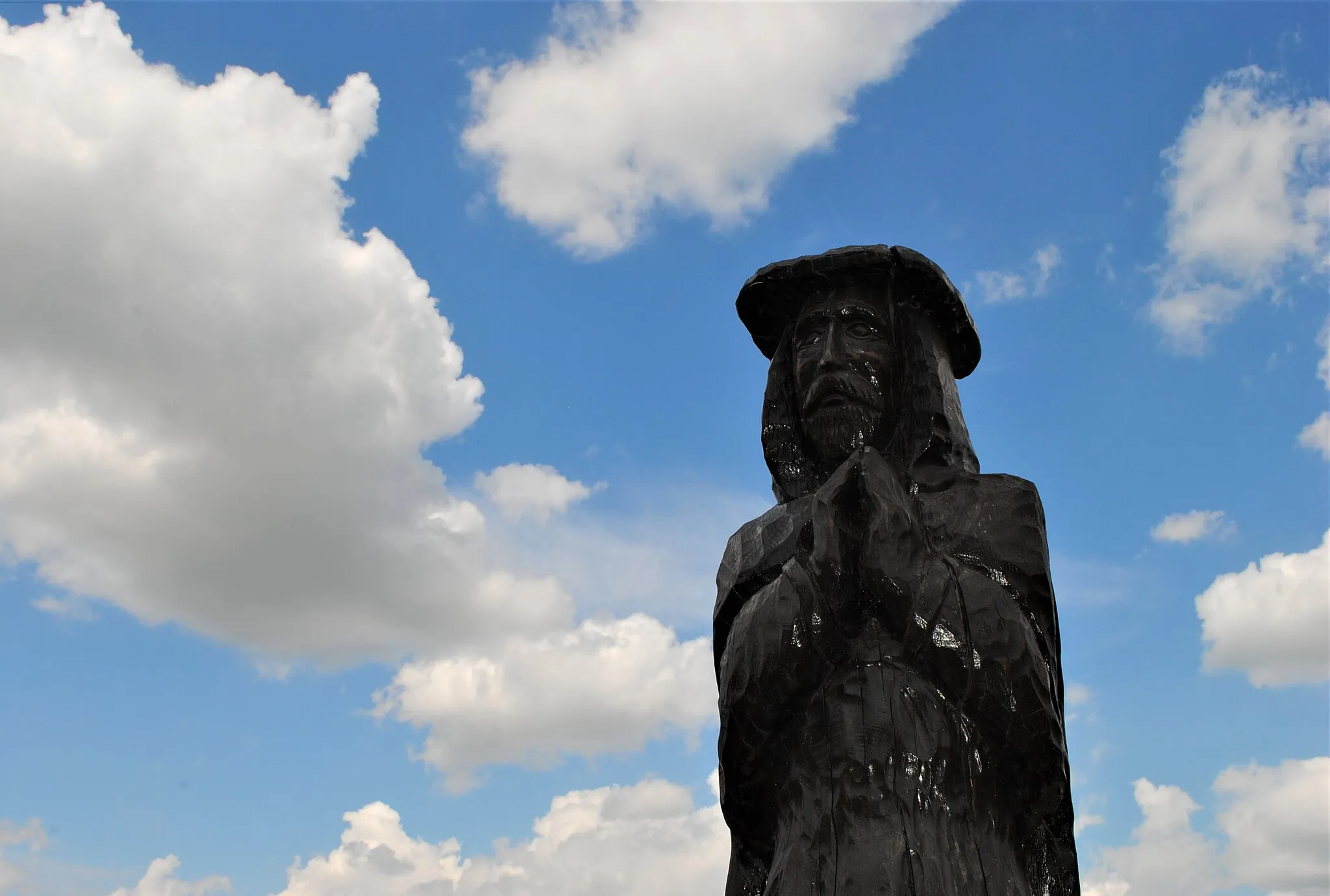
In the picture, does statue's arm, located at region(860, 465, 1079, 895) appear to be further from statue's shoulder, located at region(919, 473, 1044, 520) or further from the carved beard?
the carved beard

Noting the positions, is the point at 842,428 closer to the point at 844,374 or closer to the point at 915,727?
the point at 844,374

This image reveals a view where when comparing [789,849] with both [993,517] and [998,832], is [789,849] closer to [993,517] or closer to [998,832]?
[998,832]

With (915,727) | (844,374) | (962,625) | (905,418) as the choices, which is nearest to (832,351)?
(844,374)

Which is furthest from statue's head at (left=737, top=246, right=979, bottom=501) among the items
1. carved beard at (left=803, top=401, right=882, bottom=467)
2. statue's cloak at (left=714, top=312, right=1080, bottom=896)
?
statue's cloak at (left=714, top=312, right=1080, bottom=896)

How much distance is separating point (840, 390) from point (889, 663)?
1.57 m

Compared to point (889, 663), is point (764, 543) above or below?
above

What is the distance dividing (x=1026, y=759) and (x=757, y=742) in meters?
1.27

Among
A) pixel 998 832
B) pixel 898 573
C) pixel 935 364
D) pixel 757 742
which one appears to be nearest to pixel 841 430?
pixel 935 364

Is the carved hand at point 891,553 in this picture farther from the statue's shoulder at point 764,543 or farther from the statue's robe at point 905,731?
the statue's shoulder at point 764,543

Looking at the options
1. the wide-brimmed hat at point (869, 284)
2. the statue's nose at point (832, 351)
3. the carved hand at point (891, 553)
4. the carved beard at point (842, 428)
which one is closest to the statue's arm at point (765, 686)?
the carved hand at point (891, 553)

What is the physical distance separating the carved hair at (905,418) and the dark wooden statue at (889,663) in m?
0.02

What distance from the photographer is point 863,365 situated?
6.55 meters

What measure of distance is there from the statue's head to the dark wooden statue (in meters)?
0.01

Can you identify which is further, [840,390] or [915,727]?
[840,390]
